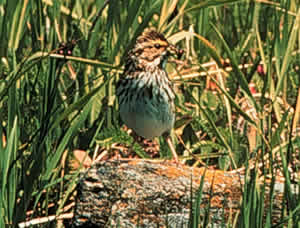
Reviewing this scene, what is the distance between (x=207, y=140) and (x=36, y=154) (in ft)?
5.62

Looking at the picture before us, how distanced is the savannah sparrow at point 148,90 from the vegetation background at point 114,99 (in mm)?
108

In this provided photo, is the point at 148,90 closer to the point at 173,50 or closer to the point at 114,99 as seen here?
the point at 173,50

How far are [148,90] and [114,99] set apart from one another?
584mm

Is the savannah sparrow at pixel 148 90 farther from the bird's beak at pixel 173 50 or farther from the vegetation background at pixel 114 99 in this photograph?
the vegetation background at pixel 114 99

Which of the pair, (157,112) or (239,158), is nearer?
(157,112)

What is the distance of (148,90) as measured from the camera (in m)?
4.17

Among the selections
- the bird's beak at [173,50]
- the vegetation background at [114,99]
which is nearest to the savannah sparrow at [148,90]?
the bird's beak at [173,50]

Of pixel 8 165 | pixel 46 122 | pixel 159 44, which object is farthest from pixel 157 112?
pixel 8 165

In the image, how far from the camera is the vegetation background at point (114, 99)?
3225mm

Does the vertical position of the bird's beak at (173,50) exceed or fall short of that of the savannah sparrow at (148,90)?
it exceeds it

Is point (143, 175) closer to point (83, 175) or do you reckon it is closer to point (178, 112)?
point (83, 175)

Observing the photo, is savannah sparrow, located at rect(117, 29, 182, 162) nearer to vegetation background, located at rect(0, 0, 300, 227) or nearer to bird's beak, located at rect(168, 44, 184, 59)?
bird's beak, located at rect(168, 44, 184, 59)

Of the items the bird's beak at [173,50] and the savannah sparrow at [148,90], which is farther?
the bird's beak at [173,50]

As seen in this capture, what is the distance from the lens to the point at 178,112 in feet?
16.0
